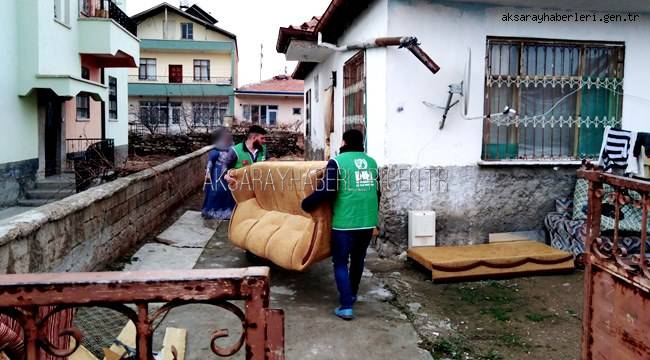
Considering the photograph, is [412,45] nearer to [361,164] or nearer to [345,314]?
[361,164]

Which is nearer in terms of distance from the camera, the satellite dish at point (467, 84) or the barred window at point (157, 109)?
the satellite dish at point (467, 84)

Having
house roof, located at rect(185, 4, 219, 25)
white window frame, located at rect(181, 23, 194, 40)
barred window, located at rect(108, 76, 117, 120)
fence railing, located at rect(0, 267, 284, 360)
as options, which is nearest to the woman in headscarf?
fence railing, located at rect(0, 267, 284, 360)

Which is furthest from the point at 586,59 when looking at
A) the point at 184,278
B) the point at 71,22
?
the point at 71,22

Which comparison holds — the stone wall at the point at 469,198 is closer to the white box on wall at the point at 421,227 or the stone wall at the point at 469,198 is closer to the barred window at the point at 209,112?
the white box on wall at the point at 421,227

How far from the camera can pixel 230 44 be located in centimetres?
3669

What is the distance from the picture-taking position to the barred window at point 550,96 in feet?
22.6

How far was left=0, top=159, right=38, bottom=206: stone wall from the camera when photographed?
1156 centimetres

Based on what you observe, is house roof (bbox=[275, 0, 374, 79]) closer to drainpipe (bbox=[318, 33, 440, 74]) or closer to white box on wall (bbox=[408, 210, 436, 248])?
drainpipe (bbox=[318, 33, 440, 74])

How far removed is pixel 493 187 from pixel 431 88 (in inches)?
59.6

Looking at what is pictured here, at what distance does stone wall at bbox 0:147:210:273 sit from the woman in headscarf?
2.52 ft

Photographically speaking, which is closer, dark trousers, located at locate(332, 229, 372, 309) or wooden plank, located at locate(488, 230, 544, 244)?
dark trousers, located at locate(332, 229, 372, 309)

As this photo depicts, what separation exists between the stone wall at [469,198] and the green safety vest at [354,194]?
192 cm

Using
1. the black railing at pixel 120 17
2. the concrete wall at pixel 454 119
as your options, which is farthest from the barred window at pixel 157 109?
the concrete wall at pixel 454 119

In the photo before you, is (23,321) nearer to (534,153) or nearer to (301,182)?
(301,182)
